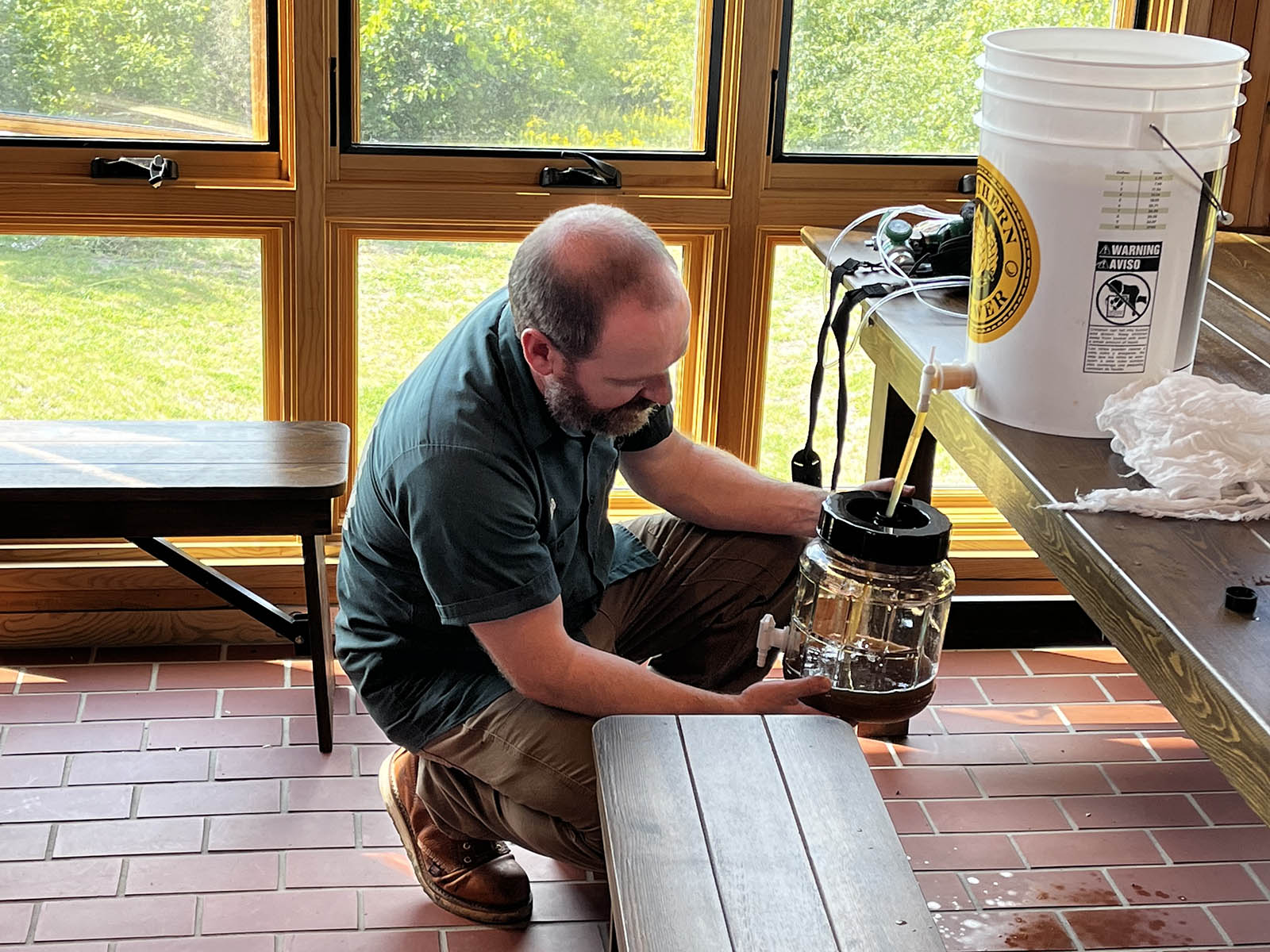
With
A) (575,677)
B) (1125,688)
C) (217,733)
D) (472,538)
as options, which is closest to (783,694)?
(575,677)

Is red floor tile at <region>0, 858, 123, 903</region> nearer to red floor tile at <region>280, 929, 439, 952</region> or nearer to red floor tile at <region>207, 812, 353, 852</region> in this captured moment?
red floor tile at <region>207, 812, 353, 852</region>

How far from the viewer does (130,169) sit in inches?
112

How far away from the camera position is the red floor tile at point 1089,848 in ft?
8.10

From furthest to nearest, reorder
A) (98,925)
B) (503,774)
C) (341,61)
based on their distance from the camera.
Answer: (341,61) < (98,925) < (503,774)

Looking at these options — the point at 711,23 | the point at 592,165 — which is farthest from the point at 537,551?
the point at 711,23

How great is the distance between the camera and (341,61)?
2865 mm

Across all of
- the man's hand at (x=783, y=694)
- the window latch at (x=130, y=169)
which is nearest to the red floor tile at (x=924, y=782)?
the man's hand at (x=783, y=694)

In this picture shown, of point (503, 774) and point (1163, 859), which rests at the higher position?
point (503, 774)

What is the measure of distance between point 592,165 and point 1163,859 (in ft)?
5.59

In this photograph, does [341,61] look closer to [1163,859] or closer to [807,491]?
[807,491]

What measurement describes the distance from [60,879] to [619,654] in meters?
0.97

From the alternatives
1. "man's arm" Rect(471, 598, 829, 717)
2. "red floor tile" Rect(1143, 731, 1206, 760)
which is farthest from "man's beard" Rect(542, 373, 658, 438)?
"red floor tile" Rect(1143, 731, 1206, 760)

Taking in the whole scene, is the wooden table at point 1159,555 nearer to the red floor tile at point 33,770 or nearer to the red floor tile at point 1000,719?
the red floor tile at point 1000,719

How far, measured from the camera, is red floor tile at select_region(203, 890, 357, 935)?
222 centimetres
